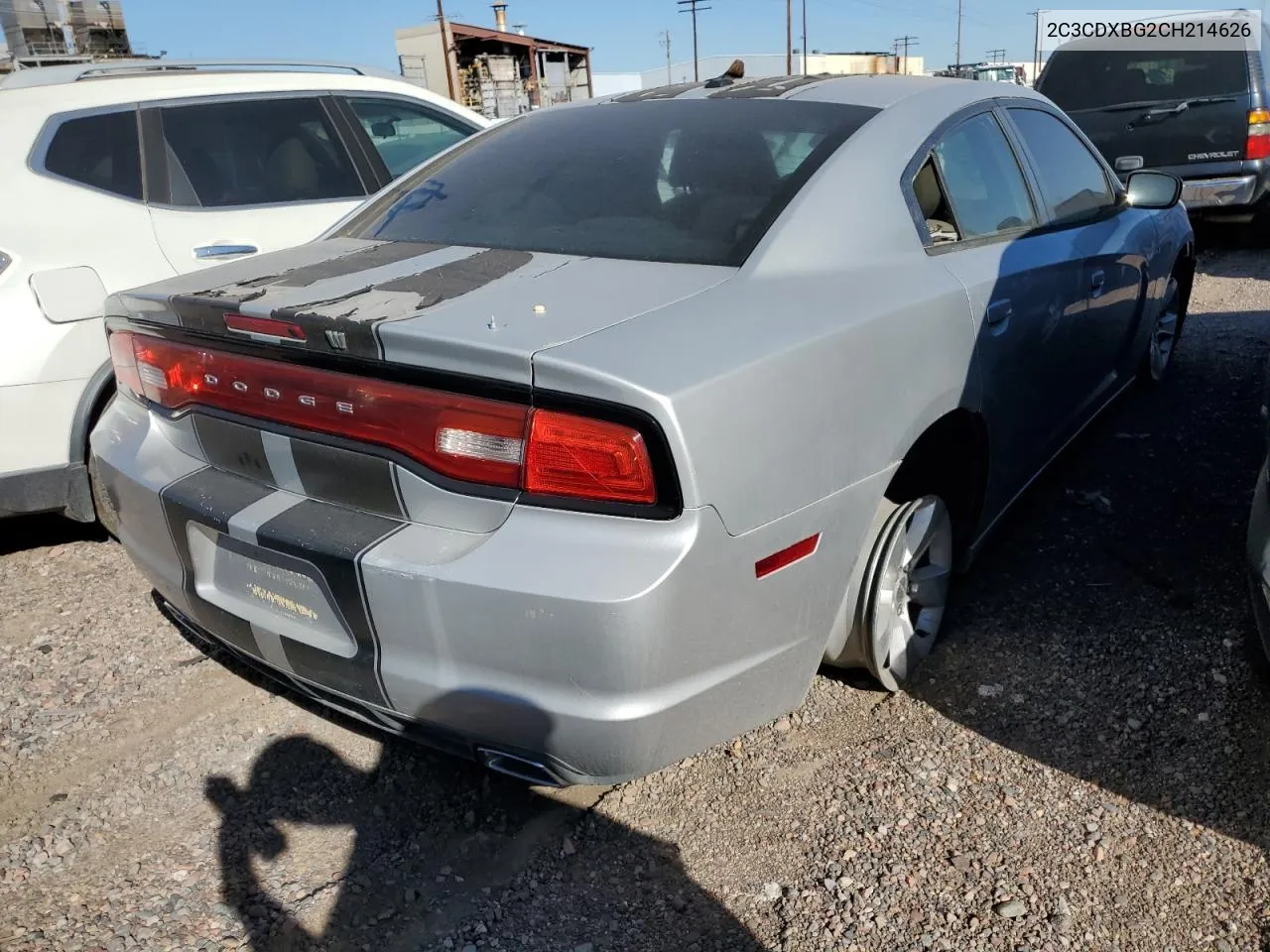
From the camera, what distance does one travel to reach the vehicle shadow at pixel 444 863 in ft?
6.69

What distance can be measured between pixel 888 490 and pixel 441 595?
115 centimetres

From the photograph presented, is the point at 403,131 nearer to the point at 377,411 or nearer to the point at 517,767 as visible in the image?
the point at 377,411

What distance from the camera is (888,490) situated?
2.46 meters

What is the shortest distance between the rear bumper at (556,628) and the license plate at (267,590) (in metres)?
0.02

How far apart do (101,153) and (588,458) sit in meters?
3.01

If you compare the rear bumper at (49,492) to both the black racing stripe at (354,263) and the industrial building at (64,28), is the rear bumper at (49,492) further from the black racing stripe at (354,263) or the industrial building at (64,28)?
the industrial building at (64,28)

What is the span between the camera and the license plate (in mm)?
2037

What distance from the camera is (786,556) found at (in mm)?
2004

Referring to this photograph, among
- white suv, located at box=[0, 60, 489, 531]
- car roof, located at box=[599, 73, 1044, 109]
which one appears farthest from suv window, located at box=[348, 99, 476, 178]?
car roof, located at box=[599, 73, 1044, 109]

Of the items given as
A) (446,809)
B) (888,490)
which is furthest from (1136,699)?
(446,809)

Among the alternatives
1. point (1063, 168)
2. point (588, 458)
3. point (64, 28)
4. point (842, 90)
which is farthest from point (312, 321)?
point (64, 28)

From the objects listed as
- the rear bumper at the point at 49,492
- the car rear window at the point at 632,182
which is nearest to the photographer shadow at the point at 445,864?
the car rear window at the point at 632,182

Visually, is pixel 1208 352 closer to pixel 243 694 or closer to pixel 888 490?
pixel 888 490

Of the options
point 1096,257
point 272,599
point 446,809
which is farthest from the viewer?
point 1096,257
